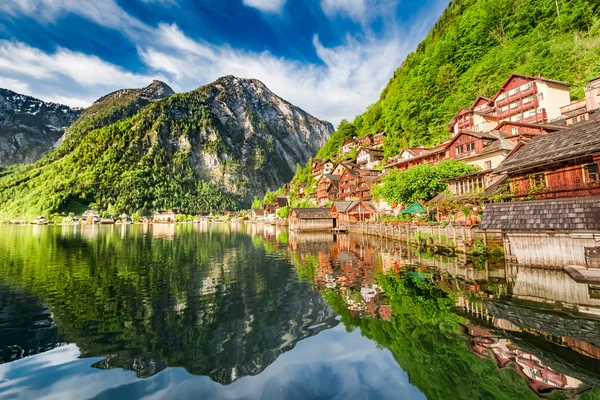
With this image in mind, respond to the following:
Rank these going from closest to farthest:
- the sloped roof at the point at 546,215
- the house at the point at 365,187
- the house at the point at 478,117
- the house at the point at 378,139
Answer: the sloped roof at the point at 546,215 → the house at the point at 478,117 → the house at the point at 365,187 → the house at the point at 378,139

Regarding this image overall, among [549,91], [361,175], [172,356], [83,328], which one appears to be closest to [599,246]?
[172,356]

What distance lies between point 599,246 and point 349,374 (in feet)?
59.0

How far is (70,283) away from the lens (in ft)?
72.4

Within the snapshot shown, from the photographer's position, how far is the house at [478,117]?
60656mm

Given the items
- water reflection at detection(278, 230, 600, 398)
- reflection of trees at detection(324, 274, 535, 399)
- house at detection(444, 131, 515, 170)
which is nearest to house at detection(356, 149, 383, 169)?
house at detection(444, 131, 515, 170)

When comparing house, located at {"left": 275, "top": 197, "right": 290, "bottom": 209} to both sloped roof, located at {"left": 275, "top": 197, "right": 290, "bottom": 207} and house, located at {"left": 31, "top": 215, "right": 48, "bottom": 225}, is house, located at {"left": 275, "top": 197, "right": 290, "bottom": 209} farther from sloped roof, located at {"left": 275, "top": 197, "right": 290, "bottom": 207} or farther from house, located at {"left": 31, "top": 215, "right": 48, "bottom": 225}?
house, located at {"left": 31, "top": 215, "right": 48, "bottom": 225}

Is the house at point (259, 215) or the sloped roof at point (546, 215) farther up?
the house at point (259, 215)

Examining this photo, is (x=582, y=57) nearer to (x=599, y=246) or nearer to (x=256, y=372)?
(x=599, y=246)

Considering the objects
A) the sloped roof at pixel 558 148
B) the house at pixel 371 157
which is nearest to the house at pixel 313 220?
the house at pixel 371 157

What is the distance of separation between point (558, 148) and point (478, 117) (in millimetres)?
44029

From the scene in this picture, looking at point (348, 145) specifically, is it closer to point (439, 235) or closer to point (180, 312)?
point (439, 235)

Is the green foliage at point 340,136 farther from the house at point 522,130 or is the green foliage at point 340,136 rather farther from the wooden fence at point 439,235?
the wooden fence at point 439,235

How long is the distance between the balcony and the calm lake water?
4690 centimetres

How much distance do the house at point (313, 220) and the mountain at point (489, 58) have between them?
92.3 feet
